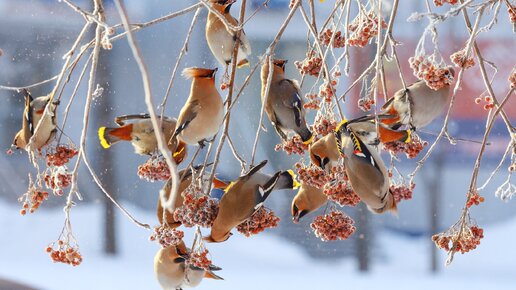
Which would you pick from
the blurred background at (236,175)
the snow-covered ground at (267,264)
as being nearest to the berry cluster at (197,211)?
the blurred background at (236,175)

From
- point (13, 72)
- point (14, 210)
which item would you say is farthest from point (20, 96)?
point (14, 210)

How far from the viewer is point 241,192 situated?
1064 millimetres

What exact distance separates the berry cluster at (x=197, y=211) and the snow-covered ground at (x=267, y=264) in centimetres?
160

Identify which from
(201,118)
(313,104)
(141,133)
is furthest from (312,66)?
(141,133)

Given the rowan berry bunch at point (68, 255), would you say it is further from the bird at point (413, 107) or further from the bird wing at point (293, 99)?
the bird at point (413, 107)

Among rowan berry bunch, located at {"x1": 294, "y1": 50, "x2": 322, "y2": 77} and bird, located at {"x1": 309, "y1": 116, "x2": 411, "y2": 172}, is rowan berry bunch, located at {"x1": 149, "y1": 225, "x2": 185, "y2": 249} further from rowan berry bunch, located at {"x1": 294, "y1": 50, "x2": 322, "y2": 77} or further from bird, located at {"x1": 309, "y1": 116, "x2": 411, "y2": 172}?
rowan berry bunch, located at {"x1": 294, "y1": 50, "x2": 322, "y2": 77}

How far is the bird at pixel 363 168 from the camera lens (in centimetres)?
101

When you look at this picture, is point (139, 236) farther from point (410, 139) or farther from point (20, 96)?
point (410, 139)

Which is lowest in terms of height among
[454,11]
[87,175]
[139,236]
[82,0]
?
[454,11]

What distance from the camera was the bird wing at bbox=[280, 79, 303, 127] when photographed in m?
1.21

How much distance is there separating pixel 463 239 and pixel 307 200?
0.87ft

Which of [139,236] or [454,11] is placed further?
[139,236]

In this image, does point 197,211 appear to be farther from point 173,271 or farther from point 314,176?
point 173,271

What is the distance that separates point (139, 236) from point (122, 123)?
151 cm
